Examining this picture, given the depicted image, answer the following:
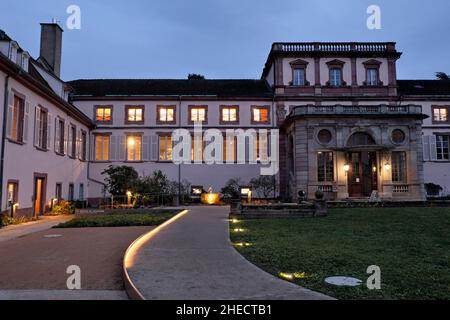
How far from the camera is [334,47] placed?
33250mm

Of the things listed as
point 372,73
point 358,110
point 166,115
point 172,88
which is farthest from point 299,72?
point 166,115

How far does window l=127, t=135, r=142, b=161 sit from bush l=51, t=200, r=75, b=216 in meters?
10.7

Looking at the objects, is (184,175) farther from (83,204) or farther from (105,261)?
(105,261)

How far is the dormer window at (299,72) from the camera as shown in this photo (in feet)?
108

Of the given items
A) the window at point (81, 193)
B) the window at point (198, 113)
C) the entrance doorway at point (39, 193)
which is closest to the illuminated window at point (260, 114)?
the window at point (198, 113)

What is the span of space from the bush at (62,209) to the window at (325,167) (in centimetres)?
1666

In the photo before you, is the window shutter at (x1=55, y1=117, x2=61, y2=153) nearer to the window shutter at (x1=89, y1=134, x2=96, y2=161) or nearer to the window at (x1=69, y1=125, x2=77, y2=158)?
the window at (x1=69, y1=125, x2=77, y2=158)

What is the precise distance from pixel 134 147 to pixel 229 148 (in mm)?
8621

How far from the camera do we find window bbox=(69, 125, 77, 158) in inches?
1025

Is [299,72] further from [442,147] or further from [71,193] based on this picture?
[71,193]

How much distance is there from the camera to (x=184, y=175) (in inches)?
1281

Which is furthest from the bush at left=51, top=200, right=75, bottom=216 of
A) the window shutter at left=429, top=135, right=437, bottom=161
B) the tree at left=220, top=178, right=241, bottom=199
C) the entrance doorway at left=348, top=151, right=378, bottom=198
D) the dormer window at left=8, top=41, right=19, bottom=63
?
the window shutter at left=429, top=135, right=437, bottom=161

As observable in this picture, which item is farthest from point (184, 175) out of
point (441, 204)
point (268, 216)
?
point (441, 204)
